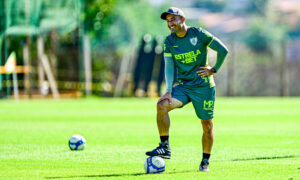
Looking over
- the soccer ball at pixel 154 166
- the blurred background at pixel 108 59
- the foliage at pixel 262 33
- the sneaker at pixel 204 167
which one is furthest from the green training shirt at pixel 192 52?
the foliage at pixel 262 33

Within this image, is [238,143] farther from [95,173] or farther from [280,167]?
[95,173]

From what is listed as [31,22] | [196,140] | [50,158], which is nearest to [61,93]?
[31,22]

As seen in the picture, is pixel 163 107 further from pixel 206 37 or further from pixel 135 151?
pixel 135 151

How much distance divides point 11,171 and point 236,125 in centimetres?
1137

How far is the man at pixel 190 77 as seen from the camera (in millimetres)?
9273

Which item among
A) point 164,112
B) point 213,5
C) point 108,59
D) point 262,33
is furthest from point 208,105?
point 213,5

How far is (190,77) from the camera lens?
9.47m

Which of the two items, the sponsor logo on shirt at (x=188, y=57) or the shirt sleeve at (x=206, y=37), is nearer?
the shirt sleeve at (x=206, y=37)

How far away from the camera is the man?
927 centimetres

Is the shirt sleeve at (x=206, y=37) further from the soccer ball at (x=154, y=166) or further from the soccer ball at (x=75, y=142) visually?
the soccer ball at (x=75, y=142)

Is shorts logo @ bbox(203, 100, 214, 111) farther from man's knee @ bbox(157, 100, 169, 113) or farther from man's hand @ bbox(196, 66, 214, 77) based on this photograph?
man's knee @ bbox(157, 100, 169, 113)

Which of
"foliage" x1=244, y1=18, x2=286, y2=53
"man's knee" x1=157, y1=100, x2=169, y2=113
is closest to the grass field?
"man's knee" x1=157, y1=100, x2=169, y2=113

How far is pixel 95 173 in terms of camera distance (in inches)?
356

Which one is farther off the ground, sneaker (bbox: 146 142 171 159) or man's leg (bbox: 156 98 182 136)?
man's leg (bbox: 156 98 182 136)
